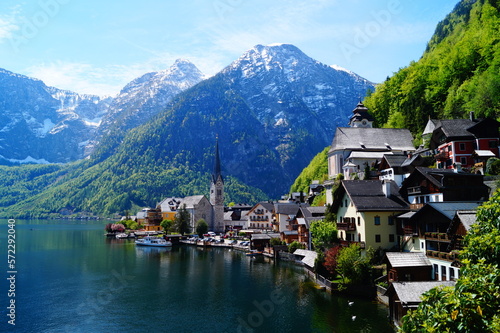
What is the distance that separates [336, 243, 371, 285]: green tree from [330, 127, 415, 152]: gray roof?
46.1m

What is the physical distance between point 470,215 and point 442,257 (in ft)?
18.1

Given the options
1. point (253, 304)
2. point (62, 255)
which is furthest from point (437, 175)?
point (62, 255)

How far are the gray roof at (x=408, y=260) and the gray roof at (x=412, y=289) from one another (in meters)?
6.83

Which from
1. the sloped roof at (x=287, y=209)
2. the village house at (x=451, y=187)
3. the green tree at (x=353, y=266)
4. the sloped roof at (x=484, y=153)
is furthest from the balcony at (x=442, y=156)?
the sloped roof at (x=287, y=209)

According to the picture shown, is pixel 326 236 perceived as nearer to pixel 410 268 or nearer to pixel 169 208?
pixel 410 268

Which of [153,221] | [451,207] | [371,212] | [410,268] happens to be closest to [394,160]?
[371,212]

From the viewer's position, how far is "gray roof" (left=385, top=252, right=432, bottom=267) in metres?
39.7

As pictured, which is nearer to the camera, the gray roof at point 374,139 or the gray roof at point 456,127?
the gray roof at point 456,127

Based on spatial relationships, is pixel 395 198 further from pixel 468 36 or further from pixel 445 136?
pixel 468 36

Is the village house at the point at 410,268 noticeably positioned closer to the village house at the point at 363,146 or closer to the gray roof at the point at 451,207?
the gray roof at the point at 451,207

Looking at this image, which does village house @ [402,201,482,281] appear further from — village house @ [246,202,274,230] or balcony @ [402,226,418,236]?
village house @ [246,202,274,230]

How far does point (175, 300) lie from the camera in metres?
48.8

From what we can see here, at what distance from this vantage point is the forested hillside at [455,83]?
67.5m

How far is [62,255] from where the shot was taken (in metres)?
92.4
